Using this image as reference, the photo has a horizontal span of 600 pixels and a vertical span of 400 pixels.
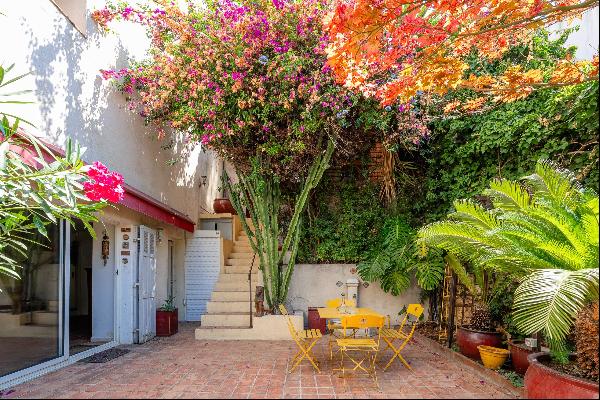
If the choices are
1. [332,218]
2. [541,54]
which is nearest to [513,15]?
[541,54]

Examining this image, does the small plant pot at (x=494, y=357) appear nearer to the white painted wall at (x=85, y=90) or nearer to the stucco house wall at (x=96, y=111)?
the stucco house wall at (x=96, y=111)

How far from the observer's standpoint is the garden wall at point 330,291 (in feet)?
37.2

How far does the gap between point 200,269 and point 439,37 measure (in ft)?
27.6

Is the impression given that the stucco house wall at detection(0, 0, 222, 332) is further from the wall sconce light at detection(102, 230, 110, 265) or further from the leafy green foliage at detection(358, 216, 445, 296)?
the leafy green foliage at detection(358, 216, 445, 296)

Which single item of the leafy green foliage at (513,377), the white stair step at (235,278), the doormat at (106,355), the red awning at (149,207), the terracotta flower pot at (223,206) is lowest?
the doormat at (106,355)

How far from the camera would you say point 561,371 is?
503 centimetres

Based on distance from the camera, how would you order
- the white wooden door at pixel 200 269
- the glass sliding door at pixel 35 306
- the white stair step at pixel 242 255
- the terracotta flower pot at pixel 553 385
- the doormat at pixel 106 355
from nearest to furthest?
the terracotta flower pot at pixel 553 385 → the glass sliding door at pixel 35 306 → the doormat at pixel 106 355 → the white wooden door at pixel 200 269 → the white stair step at pixel 242 255

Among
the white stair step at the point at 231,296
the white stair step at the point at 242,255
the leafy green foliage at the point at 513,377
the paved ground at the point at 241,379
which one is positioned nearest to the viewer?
the paved ground at the point at 241,379

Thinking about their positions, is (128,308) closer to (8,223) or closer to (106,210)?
(106,210)

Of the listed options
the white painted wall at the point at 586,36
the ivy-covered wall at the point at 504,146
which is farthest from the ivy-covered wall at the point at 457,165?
the white painted wall at the point at 586,36

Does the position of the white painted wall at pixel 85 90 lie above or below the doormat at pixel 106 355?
above

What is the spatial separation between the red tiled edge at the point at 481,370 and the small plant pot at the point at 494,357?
102mm

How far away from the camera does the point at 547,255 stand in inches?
217

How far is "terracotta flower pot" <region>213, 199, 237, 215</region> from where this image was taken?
15.4 metres
